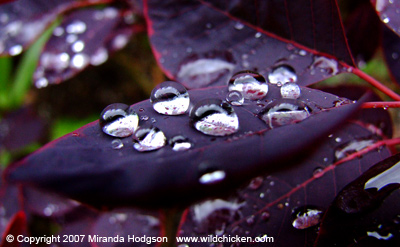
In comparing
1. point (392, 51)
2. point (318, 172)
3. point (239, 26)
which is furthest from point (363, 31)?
point (318, 172)

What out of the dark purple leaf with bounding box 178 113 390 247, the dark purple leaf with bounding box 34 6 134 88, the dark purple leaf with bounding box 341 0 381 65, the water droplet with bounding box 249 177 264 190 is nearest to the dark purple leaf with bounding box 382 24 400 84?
the dark purple leaf with bounding box 341 0 381 65

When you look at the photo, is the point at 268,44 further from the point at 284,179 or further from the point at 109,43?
the point at 109,43

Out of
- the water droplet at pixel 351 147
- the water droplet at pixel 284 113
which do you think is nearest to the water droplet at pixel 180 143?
the water droplet at pixel 284 113

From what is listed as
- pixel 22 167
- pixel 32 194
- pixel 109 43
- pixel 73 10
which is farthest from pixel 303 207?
pixel 73 10

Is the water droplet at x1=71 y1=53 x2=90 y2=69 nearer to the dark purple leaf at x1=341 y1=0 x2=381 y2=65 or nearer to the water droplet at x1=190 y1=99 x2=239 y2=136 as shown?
the water droplet at x1=190 y1=99 x2=239 y2=136

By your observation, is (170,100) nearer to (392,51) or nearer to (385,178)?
(385,178)

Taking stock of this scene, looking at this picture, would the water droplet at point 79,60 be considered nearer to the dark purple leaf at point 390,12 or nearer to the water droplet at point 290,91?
the water droplet at point 290,91
